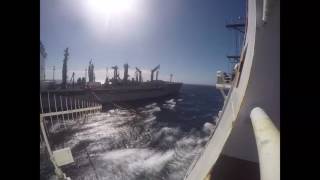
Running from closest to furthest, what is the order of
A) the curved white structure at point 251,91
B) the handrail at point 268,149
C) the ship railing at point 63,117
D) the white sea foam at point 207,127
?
the handrail at point 268,149
the curved white structure at point 251,91
the ship railing at point 63,117
the white sea foam at point 207,127

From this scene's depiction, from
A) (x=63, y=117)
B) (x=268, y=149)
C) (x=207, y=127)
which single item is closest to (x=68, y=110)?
(x=63, y=117)

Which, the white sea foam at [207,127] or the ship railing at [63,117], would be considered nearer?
the ship railing at [63,117]

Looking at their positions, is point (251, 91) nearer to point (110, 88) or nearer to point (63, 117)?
point (110, 88)

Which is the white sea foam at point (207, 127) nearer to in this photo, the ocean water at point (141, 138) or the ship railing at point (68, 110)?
the ocean water at point (141, 138)

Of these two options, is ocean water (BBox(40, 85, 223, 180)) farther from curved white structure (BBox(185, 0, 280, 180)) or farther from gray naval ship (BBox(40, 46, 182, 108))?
curved white structure (BBox(185, 0, 280, 180))

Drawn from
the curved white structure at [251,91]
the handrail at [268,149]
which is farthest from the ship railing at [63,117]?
the handrail at [268,149]
